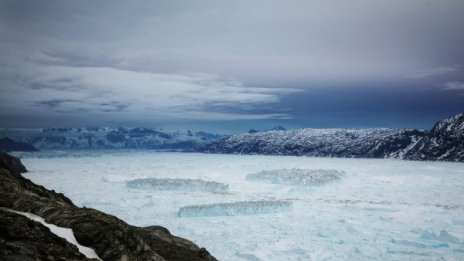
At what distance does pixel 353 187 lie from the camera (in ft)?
128

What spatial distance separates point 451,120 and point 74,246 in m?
184

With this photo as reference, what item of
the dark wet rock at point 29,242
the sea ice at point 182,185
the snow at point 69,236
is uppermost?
the dark wet rock at point 29,242

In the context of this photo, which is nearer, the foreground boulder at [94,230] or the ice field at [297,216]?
the foreground boulder at [94,230]

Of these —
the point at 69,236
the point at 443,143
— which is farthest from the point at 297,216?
the point at 443,143

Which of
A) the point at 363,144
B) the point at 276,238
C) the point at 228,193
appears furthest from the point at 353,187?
the point at 363,144

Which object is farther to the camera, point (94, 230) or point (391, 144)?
point (391, 144)

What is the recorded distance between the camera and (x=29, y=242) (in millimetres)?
5445

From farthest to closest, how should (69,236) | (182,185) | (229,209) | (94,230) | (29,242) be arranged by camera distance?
(182,185), (229,209), (94,230), (69,236), (29,242)

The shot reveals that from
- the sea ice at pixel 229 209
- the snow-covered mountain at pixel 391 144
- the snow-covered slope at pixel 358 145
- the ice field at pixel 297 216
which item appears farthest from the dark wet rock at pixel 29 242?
the snow-covered slope at pixel 358 145

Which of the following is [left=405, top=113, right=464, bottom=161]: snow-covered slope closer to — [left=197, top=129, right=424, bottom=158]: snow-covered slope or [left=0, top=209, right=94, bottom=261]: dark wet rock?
[left=197, top=129, right=424, bottom=158]: snow-covered slope

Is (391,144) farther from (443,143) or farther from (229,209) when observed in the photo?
(229,209)

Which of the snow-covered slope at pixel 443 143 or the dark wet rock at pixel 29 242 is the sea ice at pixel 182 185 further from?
the snow-covered slope at pixel 443 143

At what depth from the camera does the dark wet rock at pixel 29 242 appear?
5047 millimetres

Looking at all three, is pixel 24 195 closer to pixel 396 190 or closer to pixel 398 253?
pixel 398 253
